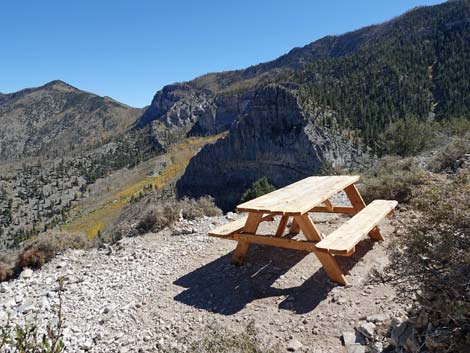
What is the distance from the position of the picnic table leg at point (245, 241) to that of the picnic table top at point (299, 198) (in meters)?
0.21

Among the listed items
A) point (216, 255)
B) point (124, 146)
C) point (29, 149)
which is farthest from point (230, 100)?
point (29, 149)

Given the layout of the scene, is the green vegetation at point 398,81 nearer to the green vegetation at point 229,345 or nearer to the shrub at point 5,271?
the shrub at point 5,271

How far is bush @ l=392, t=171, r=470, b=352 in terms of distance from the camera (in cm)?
228

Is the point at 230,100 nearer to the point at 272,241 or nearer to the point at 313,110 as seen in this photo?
the point at 313,110

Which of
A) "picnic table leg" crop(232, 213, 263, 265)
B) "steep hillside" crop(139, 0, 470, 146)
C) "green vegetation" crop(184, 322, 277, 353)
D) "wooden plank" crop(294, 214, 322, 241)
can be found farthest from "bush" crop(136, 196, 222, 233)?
"steep hillside" crop(139, 0, 470, 146)

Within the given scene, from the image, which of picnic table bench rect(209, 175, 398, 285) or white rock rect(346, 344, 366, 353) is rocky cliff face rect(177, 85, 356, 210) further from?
white rock rect(346, 344, 366, 353)

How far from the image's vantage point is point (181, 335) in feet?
12.8

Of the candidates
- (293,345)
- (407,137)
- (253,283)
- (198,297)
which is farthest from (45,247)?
(407,137)

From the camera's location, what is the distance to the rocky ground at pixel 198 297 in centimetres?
368

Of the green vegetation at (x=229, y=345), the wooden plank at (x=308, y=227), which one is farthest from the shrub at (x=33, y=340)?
the wooden plank at (x=308, y=227)

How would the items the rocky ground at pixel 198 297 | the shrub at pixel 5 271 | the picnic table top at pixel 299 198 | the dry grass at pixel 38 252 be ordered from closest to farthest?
1. the rocky ground at pixel 198 297
2. the picnic table top at pixel 299 198
3. the shrub at pixel 5 271
4. the dry grass at pixel 38 252

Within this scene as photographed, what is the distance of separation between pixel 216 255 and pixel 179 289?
1.17 meters

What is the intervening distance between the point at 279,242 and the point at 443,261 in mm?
2476

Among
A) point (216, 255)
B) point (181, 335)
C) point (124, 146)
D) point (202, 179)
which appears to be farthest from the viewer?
point (124, 146)
